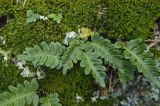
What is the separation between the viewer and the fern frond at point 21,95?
4.14 m

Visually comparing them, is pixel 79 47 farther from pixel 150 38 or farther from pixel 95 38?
pixel 150 38

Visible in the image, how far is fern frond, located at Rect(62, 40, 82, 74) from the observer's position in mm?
4160

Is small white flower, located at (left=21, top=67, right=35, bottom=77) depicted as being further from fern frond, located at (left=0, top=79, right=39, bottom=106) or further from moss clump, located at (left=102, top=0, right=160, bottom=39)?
moss clump, located at (left=102, top=0, right=160, bottom=39)

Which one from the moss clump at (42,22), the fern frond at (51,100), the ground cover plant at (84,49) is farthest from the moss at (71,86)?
the moss clump at (42,22)

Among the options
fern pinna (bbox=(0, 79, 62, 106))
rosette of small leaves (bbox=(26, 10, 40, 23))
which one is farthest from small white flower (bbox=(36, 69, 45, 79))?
rosette of small leaves (bbox=(26, 10, 40, 23))

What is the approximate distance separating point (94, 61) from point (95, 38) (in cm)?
27

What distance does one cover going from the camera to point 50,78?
4336 mm

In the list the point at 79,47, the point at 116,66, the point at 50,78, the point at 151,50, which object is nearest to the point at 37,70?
the point at 50,78

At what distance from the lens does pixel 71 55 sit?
4199 mm

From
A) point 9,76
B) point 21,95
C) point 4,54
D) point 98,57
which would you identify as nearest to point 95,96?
point 98,57

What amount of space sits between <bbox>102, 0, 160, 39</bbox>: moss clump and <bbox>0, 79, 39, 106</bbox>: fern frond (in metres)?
0.89

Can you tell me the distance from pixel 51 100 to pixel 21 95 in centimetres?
27

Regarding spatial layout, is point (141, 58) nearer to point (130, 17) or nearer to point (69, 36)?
point (130, 17)

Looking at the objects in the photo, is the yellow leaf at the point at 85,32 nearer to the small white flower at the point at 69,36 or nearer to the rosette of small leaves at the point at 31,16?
the small white flower at the point at 69,36
